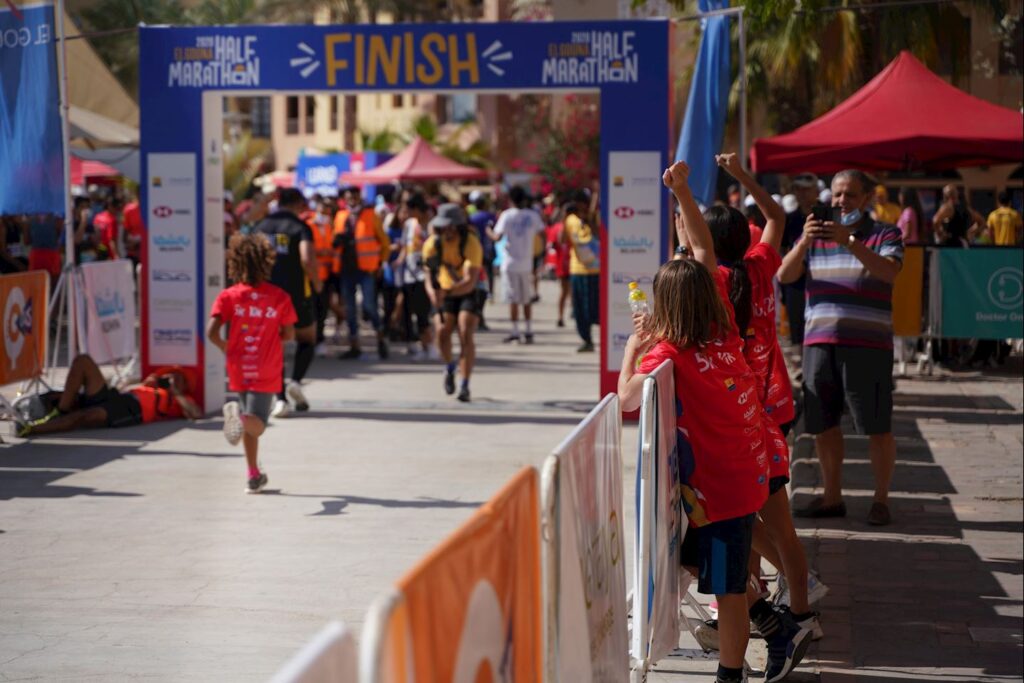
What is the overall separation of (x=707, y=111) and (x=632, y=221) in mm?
1160

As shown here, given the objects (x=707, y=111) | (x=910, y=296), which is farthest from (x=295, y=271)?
(x=910, y=296)

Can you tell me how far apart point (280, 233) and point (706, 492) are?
29.0 feet

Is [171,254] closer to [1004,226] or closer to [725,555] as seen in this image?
[725,555]

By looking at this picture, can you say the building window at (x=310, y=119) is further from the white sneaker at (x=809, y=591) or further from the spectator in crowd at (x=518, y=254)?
the white sneaker at (x=809, y=591)

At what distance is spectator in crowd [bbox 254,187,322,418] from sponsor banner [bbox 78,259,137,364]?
118 centimetres

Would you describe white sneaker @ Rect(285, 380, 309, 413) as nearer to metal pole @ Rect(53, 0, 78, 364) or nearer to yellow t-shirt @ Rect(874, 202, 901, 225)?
metal pole @ Rect(53, 0, 78, 364)

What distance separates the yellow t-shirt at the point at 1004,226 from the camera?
1833cm

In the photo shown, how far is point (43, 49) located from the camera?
1235 cm

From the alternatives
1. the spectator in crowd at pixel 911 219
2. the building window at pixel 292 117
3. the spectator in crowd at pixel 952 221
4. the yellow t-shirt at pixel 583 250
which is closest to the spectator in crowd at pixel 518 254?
the yellow t-shirt at pixel 583 250

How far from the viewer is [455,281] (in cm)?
1376

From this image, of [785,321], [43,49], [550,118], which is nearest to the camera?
[43,49]

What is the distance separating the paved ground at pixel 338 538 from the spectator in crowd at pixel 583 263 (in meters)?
4.09

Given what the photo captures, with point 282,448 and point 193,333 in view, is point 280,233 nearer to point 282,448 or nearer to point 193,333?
point 193,333

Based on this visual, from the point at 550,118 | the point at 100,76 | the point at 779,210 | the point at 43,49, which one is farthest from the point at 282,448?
the point at 550,118
